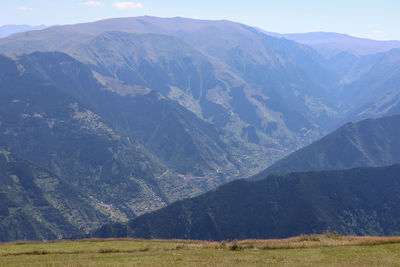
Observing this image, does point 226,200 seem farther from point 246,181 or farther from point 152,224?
point 152,224

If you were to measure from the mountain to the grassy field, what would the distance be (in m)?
94.6

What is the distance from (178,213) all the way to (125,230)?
→ 74.8 feet

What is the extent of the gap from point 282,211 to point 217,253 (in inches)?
4590

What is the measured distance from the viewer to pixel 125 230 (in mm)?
163000

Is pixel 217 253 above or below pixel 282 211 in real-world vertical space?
above

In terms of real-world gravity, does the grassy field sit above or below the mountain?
above

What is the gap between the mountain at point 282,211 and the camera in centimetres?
15900

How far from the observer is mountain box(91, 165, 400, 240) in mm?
159000

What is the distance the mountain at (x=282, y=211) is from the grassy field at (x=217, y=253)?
9464 cm

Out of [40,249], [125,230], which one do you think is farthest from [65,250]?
[125,230]

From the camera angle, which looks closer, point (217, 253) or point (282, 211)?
point (217, 253)

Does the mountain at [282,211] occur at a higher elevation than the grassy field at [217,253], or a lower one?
lower

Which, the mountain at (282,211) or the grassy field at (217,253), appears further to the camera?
the mountain at (282,211)

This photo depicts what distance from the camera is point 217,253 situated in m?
55.5
